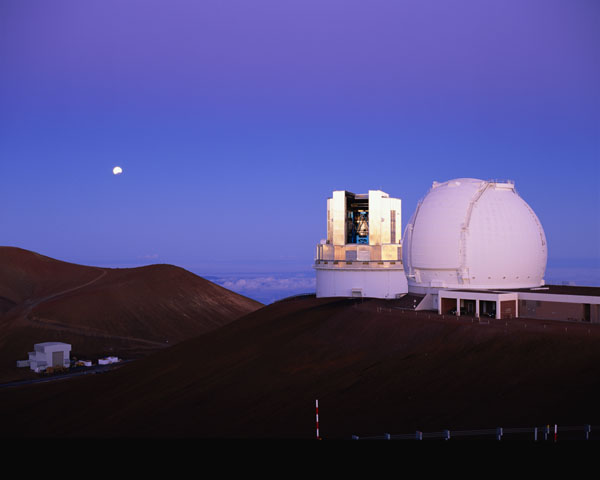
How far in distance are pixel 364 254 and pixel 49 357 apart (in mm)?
27203

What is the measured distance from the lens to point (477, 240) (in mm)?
28625

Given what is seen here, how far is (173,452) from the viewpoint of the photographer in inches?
216

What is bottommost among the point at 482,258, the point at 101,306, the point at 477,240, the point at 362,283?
the point at 101,306

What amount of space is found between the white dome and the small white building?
3251 cm

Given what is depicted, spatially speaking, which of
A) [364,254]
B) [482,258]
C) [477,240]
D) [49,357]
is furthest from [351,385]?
[49,357]

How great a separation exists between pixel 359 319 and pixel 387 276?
19.0 m

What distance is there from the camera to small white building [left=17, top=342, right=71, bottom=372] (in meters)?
48.4

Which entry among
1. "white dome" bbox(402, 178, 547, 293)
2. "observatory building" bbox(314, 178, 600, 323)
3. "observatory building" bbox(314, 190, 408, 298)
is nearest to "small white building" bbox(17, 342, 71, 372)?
"observatory building" bbox(314, 190, 408, 298)

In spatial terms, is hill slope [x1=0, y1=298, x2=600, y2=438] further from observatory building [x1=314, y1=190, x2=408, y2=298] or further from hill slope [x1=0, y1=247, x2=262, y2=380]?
hill slope [x1=0, y1=247, x2=262, y2=380]

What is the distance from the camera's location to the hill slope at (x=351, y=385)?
16.8m

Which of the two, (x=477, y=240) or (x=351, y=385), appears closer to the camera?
(x=351, y=385)

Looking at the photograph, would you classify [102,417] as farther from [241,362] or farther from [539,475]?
[539,475]

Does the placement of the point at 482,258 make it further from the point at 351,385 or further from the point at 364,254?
the point at 364,254

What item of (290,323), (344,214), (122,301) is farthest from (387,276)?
(122,301)
